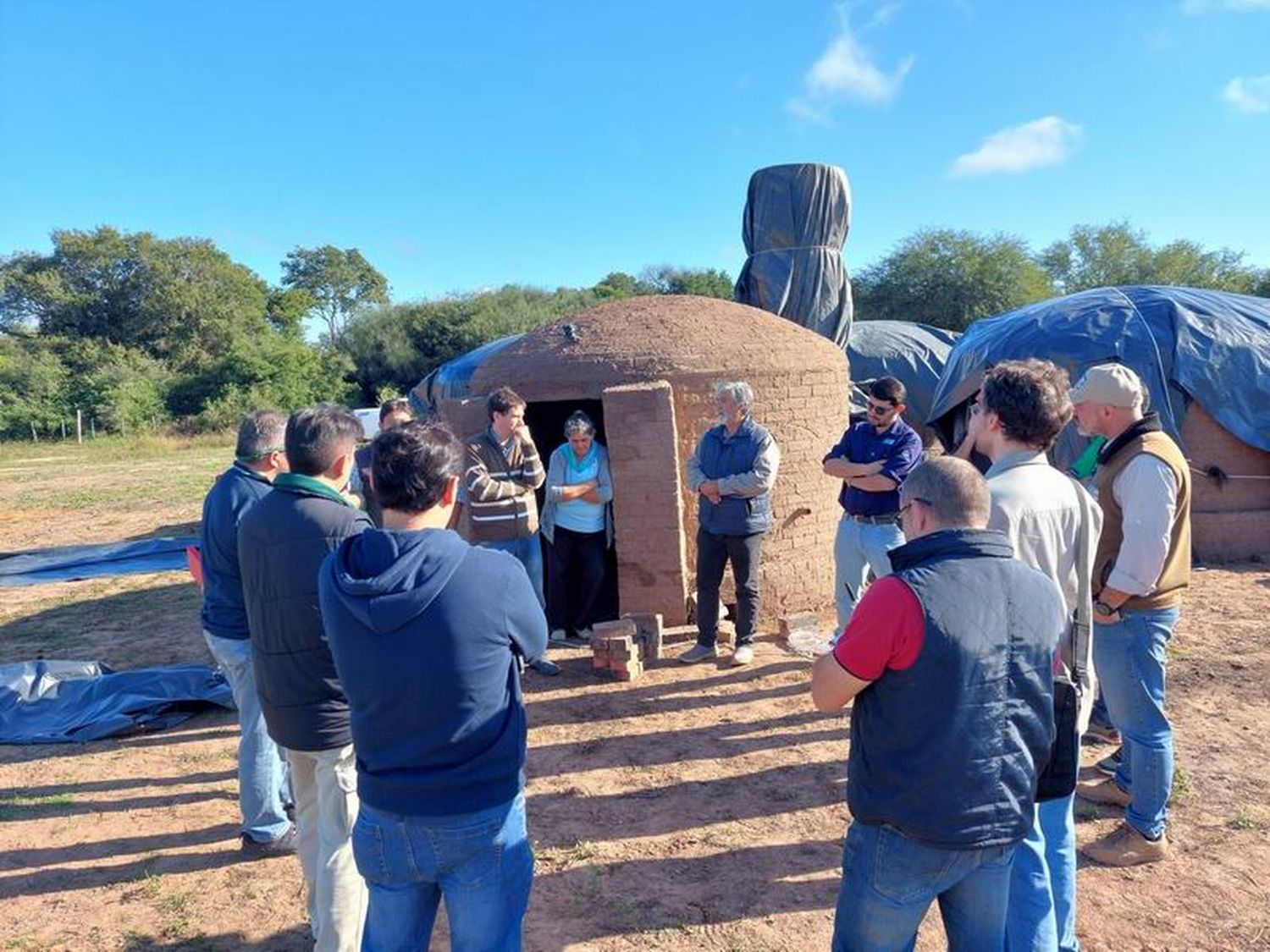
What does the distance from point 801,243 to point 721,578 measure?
621 centimetres

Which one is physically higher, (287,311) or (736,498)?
(287,311)

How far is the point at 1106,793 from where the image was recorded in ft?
13.4

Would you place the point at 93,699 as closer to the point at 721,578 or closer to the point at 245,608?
the point at 245,608

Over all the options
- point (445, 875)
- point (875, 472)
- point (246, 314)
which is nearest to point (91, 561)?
point (875, 472)

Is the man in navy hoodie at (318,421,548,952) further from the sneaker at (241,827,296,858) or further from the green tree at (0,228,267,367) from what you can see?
the green tree at (0,228,267,367)

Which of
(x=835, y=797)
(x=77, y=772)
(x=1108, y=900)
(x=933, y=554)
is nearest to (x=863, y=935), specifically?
(x=933, y=554)

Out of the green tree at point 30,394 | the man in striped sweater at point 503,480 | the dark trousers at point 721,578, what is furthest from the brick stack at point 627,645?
the green tree at point 30,394

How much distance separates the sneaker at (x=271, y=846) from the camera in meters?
3.96

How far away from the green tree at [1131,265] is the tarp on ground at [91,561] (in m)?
32.1

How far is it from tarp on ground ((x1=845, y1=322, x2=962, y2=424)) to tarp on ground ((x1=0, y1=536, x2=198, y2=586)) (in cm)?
1263

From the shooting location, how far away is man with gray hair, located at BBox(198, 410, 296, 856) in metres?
3.63

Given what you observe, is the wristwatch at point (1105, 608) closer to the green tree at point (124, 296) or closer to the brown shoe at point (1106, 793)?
the brown shoe at point (1106, 793)

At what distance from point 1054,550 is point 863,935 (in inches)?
53.5

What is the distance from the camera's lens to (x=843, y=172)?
10.5 m
